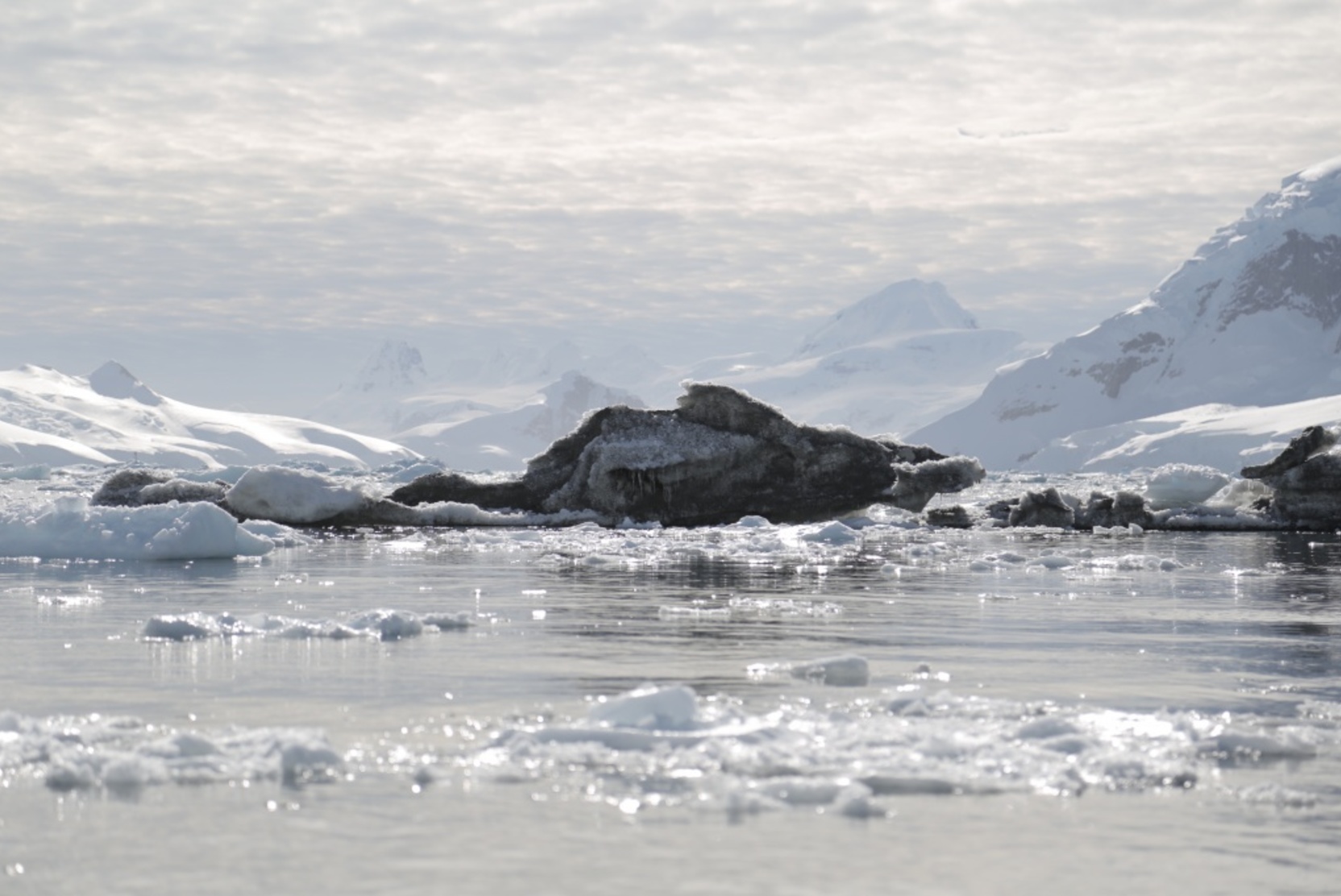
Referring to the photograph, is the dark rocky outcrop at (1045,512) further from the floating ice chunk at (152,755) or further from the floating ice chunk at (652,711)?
the floating ice chunk at (152,755)

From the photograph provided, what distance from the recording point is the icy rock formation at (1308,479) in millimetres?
27641

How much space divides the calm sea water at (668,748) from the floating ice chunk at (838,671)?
24 millimetres

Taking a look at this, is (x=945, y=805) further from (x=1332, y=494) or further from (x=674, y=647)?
(x=1332, y=494)

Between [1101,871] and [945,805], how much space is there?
0.93 m

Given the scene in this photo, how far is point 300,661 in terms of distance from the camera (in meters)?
9.36

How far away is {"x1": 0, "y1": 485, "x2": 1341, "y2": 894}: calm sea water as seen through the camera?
4.98m

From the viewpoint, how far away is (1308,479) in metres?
27.9

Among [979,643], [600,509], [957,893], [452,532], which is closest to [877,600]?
[979,643]

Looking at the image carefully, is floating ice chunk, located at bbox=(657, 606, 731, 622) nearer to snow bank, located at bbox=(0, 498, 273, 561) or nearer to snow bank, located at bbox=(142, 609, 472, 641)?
snow bank, located at bbox=(142, 609, 472, 641)

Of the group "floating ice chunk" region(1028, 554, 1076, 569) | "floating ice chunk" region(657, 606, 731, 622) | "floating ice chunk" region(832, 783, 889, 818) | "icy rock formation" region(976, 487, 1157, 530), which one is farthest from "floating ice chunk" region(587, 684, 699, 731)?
"icy rock formation" region(976, 487, 1157, 530)

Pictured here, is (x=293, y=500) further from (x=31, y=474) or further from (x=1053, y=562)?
(x=31, y=474)

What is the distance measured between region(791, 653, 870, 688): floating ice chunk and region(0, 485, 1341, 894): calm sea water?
0.08 feet

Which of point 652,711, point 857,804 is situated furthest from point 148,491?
point 857,804

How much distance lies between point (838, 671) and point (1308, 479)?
2176 cm
